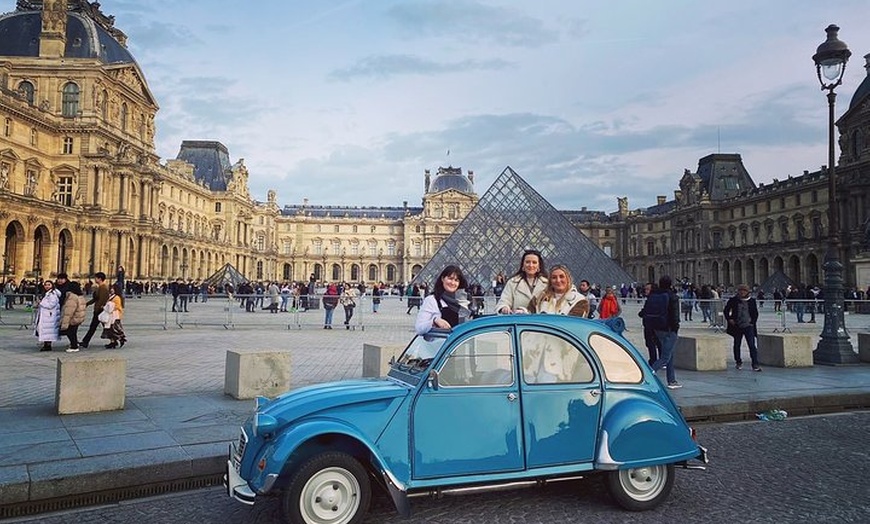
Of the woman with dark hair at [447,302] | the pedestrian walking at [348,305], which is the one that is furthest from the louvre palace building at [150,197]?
the woman with dark hair at [447,302]

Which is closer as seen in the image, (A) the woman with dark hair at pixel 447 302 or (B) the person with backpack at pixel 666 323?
(A) the woman with dark hair at pixel 447 302

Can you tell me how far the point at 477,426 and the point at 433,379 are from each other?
1.14 ft

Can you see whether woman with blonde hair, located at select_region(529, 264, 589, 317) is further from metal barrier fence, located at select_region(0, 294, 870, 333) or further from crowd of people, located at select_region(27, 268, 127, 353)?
metal barrier fence, located at select_region(0, 294, 870, 333)

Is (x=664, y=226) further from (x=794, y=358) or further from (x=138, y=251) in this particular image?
(x=794, y=358)

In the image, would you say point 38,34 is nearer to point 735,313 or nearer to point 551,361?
point 735,313

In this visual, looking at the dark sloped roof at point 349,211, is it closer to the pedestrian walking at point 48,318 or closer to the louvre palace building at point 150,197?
the louvre palace building at point 150,197

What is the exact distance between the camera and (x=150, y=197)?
41031mm

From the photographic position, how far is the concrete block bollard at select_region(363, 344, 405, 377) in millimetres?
7105

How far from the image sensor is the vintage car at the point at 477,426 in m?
3.05

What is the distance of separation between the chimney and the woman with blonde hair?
40.1 meters

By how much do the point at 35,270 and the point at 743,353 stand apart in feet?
106

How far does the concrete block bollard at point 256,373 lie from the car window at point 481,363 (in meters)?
3.68

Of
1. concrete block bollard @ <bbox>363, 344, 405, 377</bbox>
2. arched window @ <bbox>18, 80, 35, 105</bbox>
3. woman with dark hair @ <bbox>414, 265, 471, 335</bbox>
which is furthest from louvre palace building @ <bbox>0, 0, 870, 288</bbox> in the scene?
woman with dark hair @ <bbox>414, 265, 471, 335</bbox>

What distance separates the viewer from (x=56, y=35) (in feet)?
116
